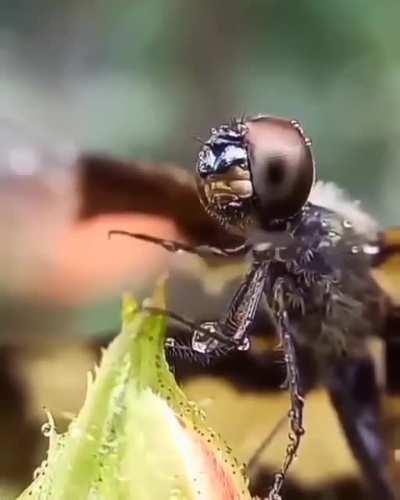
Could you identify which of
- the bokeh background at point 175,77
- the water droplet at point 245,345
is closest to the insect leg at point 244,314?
the water droplet at point 245,345

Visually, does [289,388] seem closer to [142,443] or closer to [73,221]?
[142,443]

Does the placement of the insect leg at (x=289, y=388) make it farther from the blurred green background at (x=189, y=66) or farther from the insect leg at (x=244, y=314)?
the blurred green background at (x=189, y=66)

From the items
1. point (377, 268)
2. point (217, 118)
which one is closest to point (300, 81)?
point (217, 118)

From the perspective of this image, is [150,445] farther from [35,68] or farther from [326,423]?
[35,68]

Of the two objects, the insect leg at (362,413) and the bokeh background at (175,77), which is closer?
the insect leg at (362,413)

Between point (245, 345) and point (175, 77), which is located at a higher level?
point (175, 77)

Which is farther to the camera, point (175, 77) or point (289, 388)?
point (175, 77)

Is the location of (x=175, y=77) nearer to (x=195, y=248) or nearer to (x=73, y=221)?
(x=73, y=221)

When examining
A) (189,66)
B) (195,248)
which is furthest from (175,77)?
(195,248)
